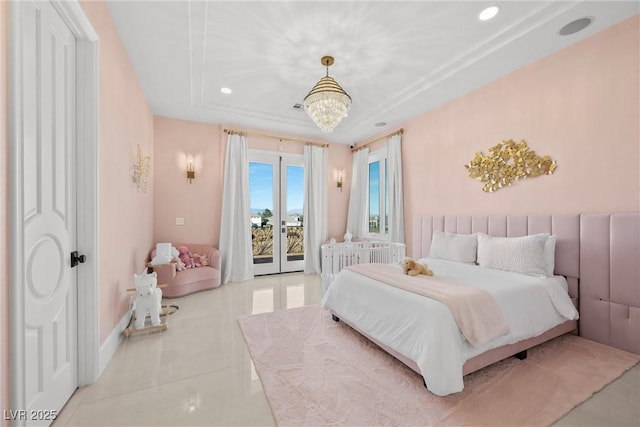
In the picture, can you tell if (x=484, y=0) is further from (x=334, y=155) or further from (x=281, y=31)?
(x=334, y=155)

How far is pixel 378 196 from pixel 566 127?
3.06m

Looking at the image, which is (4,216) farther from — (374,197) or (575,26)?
(374,197)

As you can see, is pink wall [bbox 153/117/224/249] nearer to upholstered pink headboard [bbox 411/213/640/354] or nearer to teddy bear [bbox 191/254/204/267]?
teddy bear [bbox 191/254/204/267]

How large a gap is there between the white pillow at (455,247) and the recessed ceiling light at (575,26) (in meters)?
2.15

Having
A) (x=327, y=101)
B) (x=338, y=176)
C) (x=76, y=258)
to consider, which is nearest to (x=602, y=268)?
(x=327, y=101)

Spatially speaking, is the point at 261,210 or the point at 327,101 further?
the point at 261,210

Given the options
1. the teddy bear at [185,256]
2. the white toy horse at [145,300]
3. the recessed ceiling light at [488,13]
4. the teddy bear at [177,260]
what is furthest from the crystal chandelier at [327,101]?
the teddy bear at [185,256]

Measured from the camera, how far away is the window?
5.21 metres

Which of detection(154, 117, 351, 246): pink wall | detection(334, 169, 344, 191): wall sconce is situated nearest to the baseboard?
detection(154, 117, 351, 246): pink wall

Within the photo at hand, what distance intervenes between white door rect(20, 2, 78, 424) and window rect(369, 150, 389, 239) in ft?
14.8

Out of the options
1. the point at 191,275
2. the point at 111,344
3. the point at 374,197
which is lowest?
the point at 111,344

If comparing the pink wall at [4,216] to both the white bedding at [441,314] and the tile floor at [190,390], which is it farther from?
the white bedding at [441,314]

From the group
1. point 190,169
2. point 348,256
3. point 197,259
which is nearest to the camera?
point 348,256

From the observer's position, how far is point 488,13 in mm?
2234
